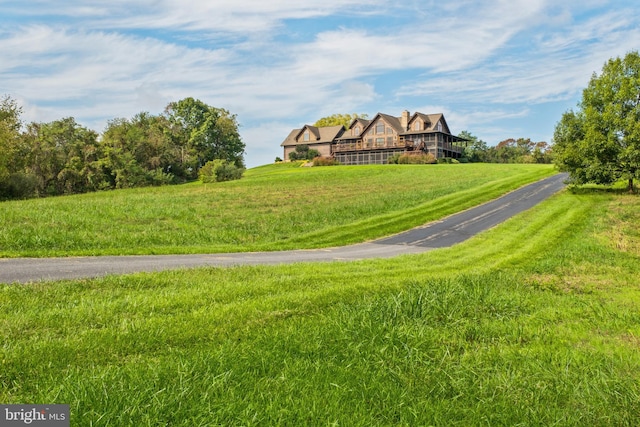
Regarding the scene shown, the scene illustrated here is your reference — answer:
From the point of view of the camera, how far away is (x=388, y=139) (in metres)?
84.7

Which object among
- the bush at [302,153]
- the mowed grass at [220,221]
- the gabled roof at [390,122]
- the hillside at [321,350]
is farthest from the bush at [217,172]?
the hillside at [321,350]

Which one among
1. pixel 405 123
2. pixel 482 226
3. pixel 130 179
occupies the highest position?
pixel 405 123

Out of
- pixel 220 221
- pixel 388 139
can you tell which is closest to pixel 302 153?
pixel 388 139

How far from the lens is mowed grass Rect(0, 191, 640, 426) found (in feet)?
12.8

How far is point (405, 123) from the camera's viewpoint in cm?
8644

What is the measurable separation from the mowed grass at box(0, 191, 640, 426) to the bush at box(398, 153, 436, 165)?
67.5 metres

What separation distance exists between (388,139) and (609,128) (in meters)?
56.6

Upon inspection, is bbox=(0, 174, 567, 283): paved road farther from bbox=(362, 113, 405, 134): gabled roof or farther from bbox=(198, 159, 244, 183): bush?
bbox=(362, 113, 405, 134): gabled roof

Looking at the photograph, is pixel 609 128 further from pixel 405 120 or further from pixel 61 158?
pixel 61 158

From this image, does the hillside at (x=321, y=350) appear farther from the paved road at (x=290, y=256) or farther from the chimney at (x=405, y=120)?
the chimney at (x=405, y=120)

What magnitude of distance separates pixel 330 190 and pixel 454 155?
5785 cm

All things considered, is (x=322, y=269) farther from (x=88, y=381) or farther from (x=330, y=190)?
(x=330, y=190)

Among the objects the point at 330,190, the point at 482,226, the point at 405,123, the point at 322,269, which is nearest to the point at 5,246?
the point at 322,269

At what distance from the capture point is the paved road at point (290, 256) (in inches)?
378
